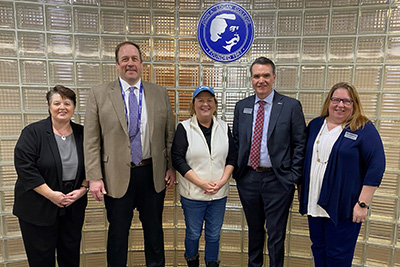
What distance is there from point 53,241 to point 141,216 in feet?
2.13

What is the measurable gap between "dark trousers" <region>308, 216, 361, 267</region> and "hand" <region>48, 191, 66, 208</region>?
1830 millimetres

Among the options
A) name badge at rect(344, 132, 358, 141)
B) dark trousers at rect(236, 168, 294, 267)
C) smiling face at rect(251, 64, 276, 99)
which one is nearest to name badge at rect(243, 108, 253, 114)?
smiling face at rect(251, 64, 276, 99)

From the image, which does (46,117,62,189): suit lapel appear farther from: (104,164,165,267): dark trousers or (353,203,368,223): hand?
(353,203,368,223): hand

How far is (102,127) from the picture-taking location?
6.48ft

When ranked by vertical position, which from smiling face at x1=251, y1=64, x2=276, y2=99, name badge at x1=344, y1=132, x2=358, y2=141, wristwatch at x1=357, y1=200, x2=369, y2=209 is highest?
smiling face at x1=251, y1=64, x2=276, y2=99

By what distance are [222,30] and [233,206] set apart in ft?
5.95

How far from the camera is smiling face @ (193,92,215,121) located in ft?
6.87

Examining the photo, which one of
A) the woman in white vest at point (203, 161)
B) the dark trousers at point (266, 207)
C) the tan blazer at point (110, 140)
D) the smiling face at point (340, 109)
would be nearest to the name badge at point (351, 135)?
the smiling face at point (340, 109)

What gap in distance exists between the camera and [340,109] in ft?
6.09

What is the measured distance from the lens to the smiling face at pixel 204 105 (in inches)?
82.4

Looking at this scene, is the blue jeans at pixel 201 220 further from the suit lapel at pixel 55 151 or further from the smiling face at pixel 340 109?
the smiling face at pixel 340 109

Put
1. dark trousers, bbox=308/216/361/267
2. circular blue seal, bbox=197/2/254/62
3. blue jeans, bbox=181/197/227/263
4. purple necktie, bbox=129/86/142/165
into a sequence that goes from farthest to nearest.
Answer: circular blue seal, bbox=197/2/254/62
blue jeans, bbox=181/197/227/263
purple necktie, bbox=129/86/142/165
dark trousers, bbox=308/216/361/267

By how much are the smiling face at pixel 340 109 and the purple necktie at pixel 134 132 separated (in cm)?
144

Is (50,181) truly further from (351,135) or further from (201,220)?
(351,135)
